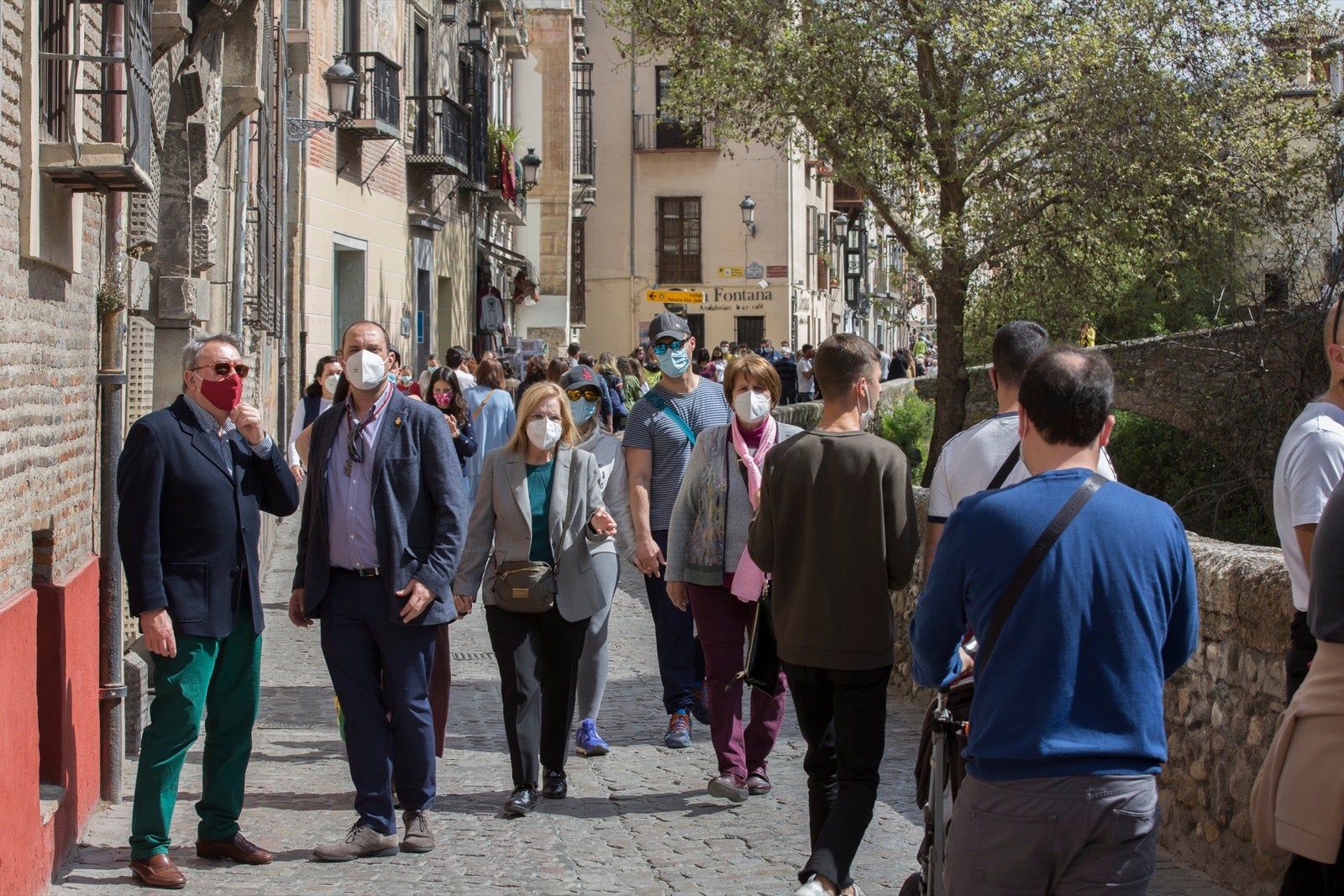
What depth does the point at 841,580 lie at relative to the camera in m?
5.40

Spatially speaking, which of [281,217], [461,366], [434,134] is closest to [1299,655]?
[461,366]

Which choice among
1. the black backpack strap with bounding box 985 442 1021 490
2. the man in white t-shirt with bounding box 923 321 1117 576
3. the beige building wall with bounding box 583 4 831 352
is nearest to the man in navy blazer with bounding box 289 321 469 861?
the man in white t-shirt with bounding box 923 321 1117 576

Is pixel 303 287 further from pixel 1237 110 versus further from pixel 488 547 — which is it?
pixel 488 547

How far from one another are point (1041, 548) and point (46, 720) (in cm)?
392

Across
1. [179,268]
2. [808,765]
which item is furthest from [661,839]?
[179,268]

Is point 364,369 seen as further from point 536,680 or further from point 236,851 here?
point 236,851

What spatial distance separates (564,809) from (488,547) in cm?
112

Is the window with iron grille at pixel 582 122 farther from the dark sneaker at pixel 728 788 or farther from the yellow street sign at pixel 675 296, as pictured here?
the dark sneaker at pixel 728 788

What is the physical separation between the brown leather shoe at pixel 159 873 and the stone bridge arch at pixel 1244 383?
9.91 meters

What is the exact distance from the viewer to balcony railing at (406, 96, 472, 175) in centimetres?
2517

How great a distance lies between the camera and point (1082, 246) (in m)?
17.7

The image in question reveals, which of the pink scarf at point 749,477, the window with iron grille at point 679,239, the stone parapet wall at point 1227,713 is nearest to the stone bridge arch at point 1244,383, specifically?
the pink scarf at point 749,477

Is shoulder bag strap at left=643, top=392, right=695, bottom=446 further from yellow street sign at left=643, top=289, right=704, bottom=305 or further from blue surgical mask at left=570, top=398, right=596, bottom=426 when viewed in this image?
yellow street sign at left=643, top=289, right=704, bottom=305

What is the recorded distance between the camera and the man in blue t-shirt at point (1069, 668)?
347 cm
